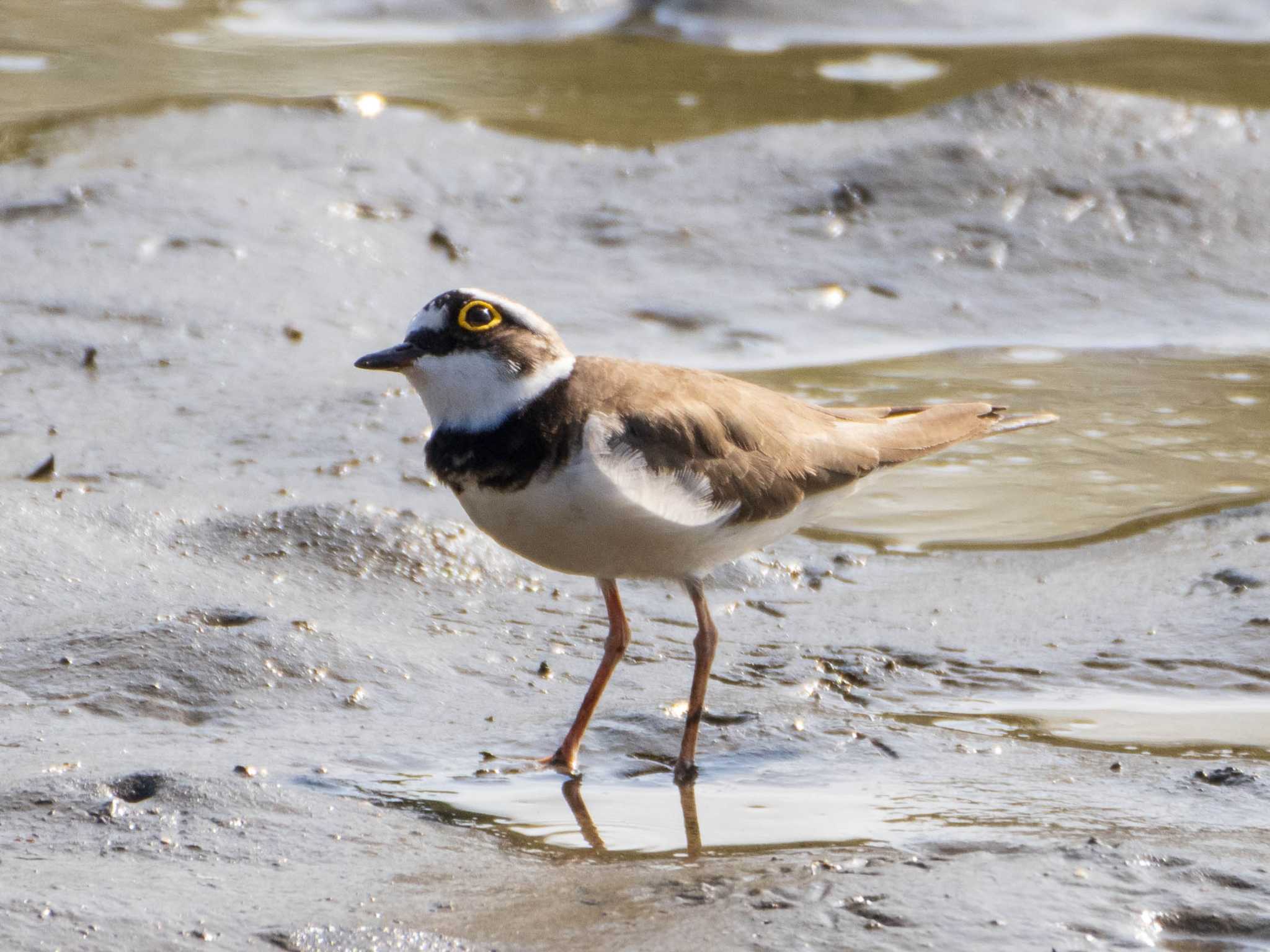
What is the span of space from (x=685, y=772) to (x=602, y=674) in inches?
17.1

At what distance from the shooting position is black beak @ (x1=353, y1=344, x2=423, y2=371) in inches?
181

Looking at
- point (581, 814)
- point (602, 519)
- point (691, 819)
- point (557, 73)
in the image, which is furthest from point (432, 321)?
→ point (557, 73)

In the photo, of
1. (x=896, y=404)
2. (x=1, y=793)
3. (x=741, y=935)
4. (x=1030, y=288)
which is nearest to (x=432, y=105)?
(x=1030, y=288)

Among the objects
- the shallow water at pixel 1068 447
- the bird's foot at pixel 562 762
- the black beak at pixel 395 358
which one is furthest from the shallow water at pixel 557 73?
the bird's foot at pixel 562 762

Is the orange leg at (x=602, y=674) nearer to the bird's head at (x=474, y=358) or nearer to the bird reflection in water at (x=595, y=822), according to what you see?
the bird reflection in water at (x=595, y=822)

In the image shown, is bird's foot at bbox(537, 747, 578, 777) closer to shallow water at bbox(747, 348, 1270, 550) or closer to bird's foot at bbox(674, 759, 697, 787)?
bird's foot at bbox(674, 759, 697, 787)

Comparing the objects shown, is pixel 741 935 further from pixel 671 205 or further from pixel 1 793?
pixel 671 205

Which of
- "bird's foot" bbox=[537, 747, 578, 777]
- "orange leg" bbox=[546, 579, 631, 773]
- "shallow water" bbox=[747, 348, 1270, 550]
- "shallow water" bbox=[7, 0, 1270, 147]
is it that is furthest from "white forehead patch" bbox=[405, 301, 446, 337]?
"shallow water" bbox=[7, 0, 1270, 147]

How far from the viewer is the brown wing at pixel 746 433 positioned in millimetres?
4688

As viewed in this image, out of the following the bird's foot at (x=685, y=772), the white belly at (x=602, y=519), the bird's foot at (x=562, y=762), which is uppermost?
the white belly at (x=602, y=519)

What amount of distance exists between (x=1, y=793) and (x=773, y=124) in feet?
→ 26.4

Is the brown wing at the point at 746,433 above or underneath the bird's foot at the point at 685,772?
above

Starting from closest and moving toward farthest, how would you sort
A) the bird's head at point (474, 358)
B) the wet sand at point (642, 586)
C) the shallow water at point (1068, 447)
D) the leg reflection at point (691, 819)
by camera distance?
the wet sand at point (642, 586), the leg reflection at point (691, 819), the bird's head at point (474, 358), the shallow water at point (1068, 447)

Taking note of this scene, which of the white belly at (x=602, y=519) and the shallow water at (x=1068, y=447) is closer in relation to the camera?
the white belly at (x=602, y=519)
